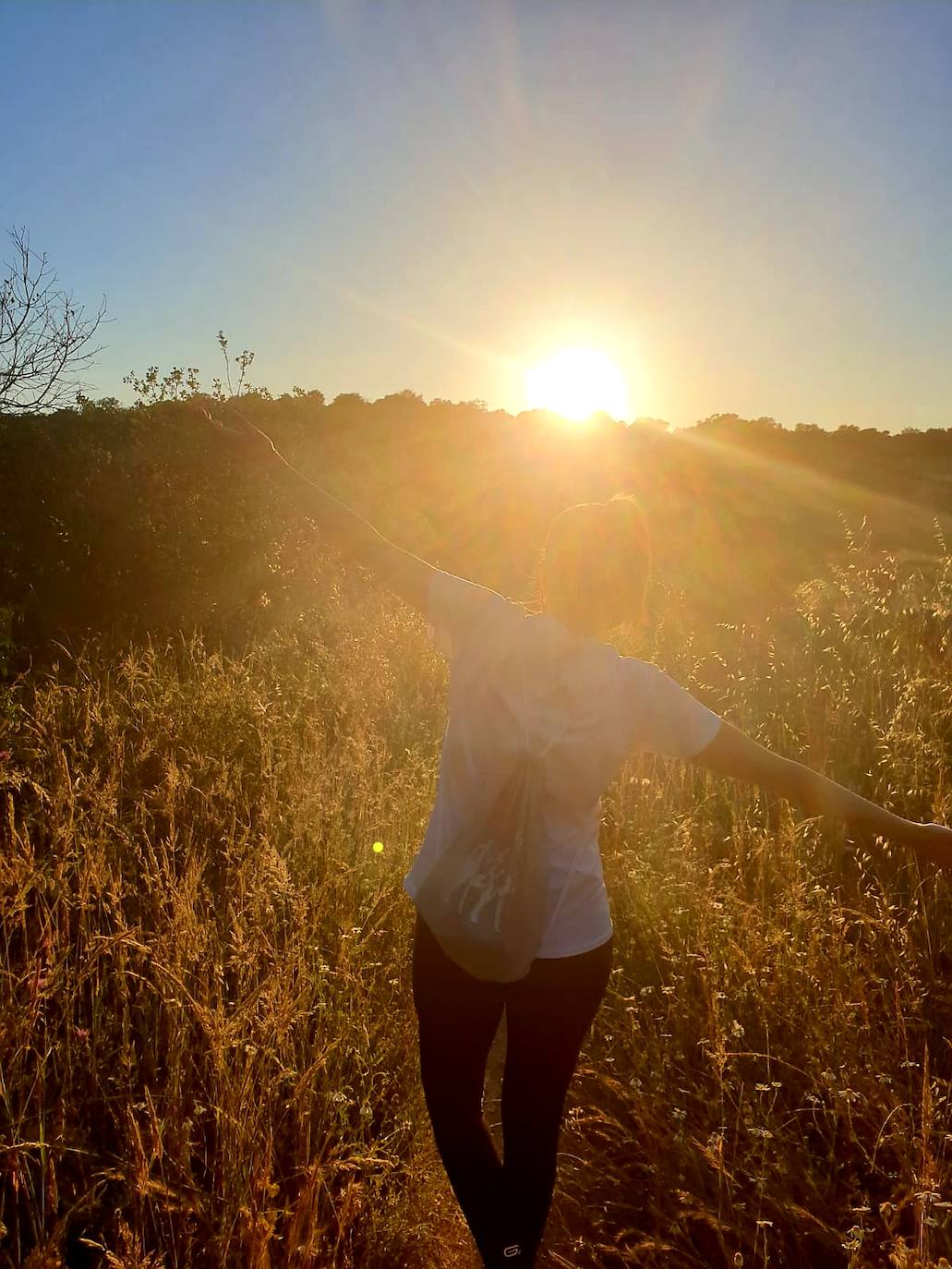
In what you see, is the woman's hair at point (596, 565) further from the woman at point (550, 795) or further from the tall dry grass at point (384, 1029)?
the tall dry grass at point (384, 1029)

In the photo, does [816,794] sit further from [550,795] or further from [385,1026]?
[385,1026]

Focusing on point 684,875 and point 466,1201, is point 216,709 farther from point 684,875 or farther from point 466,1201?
point 466,1201

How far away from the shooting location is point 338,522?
7.41ft

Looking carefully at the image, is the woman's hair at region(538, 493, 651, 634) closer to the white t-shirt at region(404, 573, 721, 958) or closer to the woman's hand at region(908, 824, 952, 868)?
the white t-shirt at region(404, 573, 721, 958)

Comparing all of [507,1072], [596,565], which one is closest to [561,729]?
[596,565]

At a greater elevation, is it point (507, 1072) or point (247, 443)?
point (247, 443)

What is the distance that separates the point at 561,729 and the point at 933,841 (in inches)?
33.1

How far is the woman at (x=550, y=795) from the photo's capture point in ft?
5.65

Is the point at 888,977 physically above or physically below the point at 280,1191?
above

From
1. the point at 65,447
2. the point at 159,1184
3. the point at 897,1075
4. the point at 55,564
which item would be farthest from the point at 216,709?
the point at 65,447

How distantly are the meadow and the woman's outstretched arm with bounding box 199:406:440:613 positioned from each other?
3.65 ft

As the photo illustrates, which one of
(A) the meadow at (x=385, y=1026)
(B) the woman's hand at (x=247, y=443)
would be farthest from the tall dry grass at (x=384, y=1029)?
(B) the woman's hand at (x=247, y=443)

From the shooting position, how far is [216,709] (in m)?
5.43

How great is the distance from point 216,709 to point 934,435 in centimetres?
3638
